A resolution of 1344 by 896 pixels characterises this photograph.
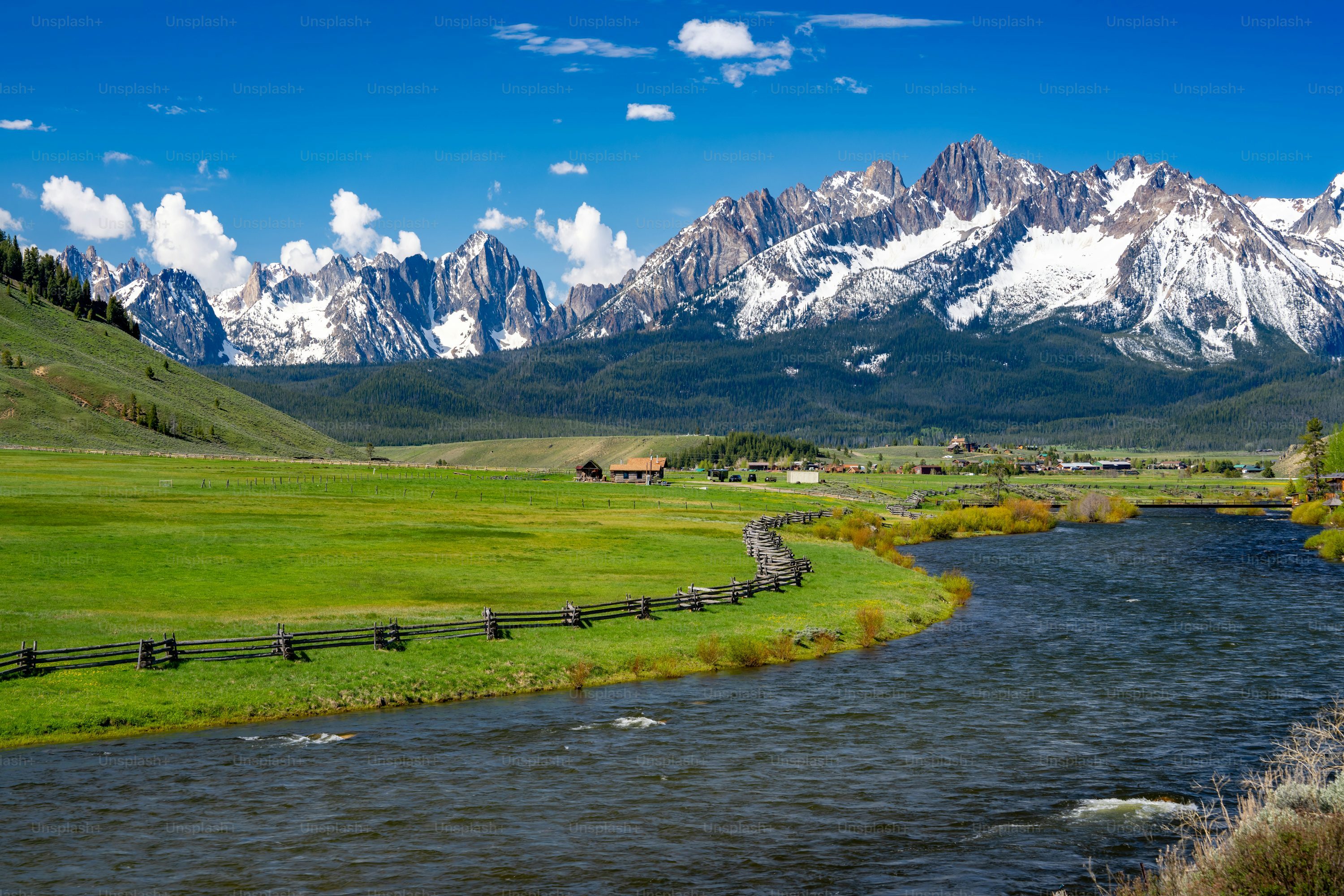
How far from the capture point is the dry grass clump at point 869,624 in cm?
5700

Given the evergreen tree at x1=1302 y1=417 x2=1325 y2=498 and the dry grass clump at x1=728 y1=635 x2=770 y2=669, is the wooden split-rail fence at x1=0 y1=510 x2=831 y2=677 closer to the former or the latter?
the dry grass clump at x1=728 y1=635 x2=770 y2=669

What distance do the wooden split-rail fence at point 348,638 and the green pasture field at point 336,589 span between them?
2.47ft

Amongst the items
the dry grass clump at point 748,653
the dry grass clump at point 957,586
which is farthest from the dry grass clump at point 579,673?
the dry grass clump at point 957,586

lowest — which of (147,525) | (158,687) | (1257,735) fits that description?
(1257,735)

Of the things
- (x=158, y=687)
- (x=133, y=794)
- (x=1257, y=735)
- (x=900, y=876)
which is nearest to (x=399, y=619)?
(x=158, y=687)

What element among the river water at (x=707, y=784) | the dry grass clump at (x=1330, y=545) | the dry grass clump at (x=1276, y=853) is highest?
the dry grass clump at (x=1276, y=853)

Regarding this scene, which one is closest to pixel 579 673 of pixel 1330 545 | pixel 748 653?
pixel 748 653

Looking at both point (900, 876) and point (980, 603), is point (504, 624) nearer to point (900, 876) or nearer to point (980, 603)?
point (900, 876)

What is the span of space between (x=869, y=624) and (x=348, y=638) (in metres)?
28.4

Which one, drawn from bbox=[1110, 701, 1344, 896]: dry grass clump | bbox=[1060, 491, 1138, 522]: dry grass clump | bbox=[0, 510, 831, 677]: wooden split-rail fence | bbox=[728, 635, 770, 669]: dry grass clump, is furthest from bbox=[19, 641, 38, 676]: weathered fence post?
bbox=[1060, 491, 1138, 522]: dry grass clump

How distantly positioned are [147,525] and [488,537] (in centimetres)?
2715

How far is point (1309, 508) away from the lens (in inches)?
5773

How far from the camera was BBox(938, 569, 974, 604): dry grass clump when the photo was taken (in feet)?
240

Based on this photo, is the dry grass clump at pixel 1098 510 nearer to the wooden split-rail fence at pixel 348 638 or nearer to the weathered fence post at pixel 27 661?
the wooden split-rail fence at pixel 348 638
